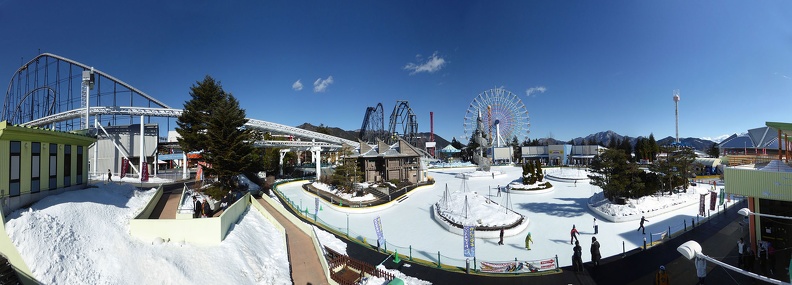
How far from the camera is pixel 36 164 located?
989 centimetres

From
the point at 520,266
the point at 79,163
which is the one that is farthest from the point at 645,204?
the point at 79,163

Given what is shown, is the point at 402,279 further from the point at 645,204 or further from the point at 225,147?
the point at 645,204

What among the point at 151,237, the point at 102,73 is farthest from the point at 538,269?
the point at 102,73

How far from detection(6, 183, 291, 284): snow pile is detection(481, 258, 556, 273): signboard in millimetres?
7598

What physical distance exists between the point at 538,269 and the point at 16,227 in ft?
51.7

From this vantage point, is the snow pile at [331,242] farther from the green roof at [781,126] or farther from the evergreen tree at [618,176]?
the evergreen tree at [618,176]

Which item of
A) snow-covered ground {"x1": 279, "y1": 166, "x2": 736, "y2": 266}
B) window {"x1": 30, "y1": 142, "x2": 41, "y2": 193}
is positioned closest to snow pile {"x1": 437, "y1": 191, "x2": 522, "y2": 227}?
snow-covered ground {"x1": 279, "y1": 166, "x2": 736, "y2": 266}

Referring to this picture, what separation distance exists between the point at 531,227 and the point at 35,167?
22.3m

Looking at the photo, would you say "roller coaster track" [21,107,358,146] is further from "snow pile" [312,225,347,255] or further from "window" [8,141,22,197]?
"window" [8,141,22,197]

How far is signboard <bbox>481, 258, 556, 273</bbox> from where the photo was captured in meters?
12.3

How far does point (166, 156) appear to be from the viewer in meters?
43.1

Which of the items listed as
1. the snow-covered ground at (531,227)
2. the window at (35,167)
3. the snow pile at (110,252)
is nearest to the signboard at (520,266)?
the snow-covered ground at (531,227)

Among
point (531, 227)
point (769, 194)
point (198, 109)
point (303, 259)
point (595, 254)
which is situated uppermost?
A: point (198, 109)

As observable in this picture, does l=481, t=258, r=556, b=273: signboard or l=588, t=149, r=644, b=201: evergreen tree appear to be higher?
l=588, t=149, r=644, b=201: evergreen tree
